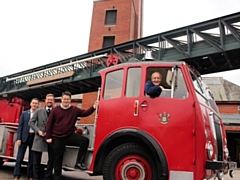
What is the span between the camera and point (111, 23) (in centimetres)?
3012

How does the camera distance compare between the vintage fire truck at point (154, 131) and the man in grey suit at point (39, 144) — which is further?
the man in grey suit at point (39, 144)

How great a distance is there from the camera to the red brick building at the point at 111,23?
29062 millimetres

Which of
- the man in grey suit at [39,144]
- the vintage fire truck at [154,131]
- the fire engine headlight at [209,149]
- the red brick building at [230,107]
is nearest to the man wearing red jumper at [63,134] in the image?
the vintage fire truck at [154,131]

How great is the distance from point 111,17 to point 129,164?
1112 inches

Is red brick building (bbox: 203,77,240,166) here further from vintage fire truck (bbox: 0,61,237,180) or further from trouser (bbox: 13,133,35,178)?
trouser (bbox: 13,133,35,178)

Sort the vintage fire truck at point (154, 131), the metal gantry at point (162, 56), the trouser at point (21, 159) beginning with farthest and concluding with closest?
the metal gantry at point (162, 56) < the trouser at point (21, 159) < the vintage fire truck at point (154, 131)

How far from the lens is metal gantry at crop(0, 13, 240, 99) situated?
9922 millimetres

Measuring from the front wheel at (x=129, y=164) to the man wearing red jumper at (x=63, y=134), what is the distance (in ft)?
2.33

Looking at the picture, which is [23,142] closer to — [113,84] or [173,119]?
[113,84]

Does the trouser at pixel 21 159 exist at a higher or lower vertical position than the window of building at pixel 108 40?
lower

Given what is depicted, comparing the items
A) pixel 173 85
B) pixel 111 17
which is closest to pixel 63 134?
pixel 173 85

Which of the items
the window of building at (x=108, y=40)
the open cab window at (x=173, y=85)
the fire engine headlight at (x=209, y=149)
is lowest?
the fire engine headlight at (x=209, y=149)

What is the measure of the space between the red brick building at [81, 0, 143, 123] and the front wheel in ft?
82.5

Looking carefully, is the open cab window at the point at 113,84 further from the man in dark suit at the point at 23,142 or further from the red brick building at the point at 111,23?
the red brick building at the point at 111,23
